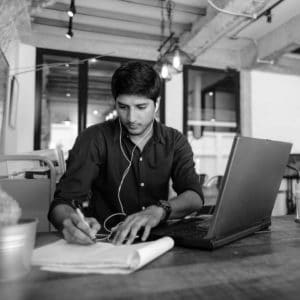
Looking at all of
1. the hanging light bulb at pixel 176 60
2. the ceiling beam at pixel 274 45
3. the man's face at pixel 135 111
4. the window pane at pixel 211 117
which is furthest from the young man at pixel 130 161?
the window pane at pixel 211 117

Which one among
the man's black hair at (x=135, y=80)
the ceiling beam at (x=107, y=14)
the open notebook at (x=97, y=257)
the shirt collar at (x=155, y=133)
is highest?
the ceiling beam at (x=107, y=14)

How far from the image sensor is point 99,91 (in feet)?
14.9

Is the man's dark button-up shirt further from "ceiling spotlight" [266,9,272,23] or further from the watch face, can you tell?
"ceiling spotlight" [266,9,272,23]

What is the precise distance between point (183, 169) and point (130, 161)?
0.26m

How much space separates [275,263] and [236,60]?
467 cm

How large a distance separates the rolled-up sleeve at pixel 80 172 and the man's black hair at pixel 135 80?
0.85ft

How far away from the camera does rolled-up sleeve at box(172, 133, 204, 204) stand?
141cm

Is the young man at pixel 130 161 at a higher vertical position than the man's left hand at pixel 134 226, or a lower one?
higher

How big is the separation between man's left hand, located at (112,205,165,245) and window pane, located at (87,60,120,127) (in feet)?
11.9

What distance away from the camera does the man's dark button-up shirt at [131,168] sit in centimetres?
141

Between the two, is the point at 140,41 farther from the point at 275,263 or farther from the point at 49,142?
the point at 275,263

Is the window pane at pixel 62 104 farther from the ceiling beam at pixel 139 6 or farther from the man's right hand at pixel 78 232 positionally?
the man's right hand at pixel 78 232

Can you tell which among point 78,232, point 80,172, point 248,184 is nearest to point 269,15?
point 80,172

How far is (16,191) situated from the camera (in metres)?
1.66
